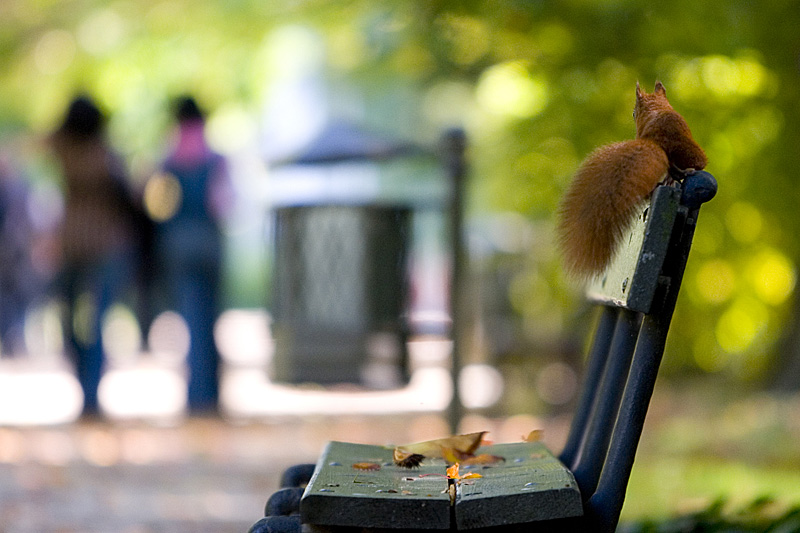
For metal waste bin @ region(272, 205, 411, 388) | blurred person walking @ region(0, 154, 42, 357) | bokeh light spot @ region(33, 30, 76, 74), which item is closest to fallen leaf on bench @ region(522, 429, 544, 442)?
metal waste bin @ region(272, 205, 411, 388)

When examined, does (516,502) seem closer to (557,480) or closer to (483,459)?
(557,480)

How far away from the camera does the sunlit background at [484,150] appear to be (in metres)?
4.34

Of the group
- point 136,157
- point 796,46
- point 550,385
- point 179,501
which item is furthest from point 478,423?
point 136,157

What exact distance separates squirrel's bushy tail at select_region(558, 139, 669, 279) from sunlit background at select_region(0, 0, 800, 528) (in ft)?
0.58

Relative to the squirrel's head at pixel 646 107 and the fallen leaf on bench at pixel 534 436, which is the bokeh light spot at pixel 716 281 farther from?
the squirrel's head at pixel 646 107

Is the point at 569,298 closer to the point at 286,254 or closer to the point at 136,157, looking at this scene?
the point at 286,254

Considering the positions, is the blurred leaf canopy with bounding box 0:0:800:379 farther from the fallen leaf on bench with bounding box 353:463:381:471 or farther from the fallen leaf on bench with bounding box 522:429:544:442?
the fallen leaf on bench with bounding box 353:463:381:471

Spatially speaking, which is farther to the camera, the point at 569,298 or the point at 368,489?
the point at 569,298

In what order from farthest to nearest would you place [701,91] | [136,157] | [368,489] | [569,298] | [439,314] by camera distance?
[136,157], [439,314], [569,298], [701,91], [368,489]

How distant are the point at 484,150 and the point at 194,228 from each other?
2217 mm

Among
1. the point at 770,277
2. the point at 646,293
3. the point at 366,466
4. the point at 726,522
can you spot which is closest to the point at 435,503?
the point at 366,466

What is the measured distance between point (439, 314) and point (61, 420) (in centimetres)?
487

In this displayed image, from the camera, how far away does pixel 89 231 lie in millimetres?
6066

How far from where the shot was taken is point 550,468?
1.77 m
